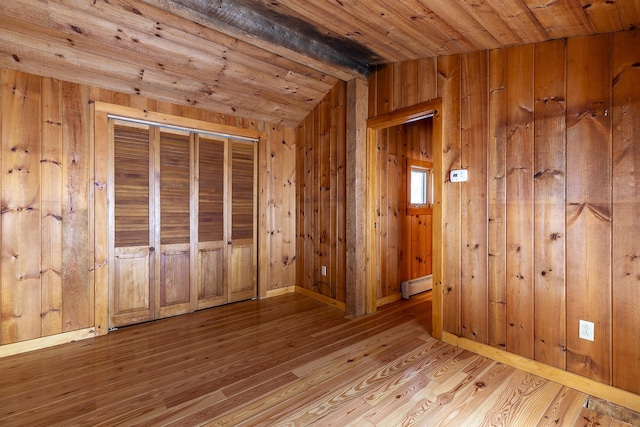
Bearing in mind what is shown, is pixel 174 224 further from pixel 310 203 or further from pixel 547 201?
pixel 547 201

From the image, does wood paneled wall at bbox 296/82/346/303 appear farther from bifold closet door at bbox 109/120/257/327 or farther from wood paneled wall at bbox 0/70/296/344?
wood paneled wall at bbox 0/70/296/344

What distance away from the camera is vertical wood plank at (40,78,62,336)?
2553mm

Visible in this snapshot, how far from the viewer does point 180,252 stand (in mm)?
3311

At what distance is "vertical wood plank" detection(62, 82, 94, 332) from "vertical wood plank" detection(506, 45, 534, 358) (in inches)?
146

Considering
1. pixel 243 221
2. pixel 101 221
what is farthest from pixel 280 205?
pixel 101 221

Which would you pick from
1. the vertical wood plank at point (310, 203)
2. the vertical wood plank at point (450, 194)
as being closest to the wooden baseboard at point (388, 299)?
the vertical wood plank at point (310, 203)

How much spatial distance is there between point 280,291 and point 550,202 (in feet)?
10.6

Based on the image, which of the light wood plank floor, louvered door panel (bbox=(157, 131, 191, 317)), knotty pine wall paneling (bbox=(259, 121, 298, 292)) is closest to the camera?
the light wood plank floor

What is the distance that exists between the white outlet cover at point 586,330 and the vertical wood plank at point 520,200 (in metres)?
0.28

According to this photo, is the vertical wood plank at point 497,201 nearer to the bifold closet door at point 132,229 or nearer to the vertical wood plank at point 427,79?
the vertical wood plank at point 427,79

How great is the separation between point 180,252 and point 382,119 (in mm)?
2702

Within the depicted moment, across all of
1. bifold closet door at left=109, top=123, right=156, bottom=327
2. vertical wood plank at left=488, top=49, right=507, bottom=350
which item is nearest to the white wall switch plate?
vertical wood plank at left=488, top=49, right=507, bottom=350

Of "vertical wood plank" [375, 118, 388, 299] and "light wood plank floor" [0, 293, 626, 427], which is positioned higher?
"vertical wood plank" [375, 118, 388, 299]

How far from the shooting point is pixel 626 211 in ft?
5.89
